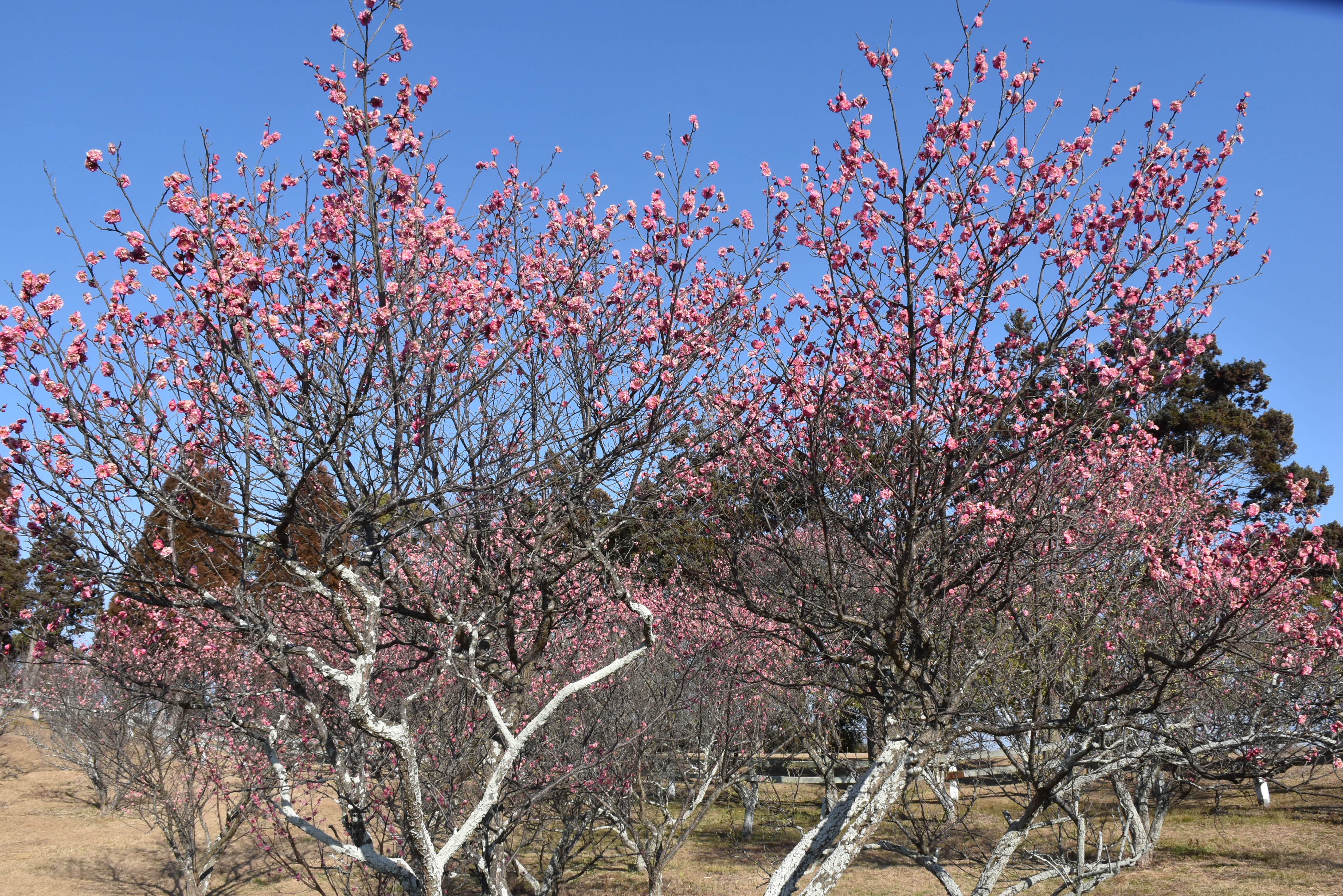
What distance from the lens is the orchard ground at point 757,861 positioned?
1447 cm

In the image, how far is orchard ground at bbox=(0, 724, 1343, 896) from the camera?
570 inches

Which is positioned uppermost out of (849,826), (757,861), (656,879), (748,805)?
(849,826)

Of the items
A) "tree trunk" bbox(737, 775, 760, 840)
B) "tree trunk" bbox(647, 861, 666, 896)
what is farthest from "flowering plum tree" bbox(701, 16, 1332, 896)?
"tree trunk" bbox(737, 775, 760, 840)

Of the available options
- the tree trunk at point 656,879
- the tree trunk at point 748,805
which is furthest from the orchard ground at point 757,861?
the tree trunk at point 656,879

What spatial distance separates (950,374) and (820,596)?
8.52 feet

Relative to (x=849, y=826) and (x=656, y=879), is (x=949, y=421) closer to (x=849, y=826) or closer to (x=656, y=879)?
(x=849, y=826)

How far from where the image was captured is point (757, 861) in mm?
16922

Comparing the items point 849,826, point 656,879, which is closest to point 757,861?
point 656,879

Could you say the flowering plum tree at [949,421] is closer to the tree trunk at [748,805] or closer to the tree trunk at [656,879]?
the tree trunk at [656,879]

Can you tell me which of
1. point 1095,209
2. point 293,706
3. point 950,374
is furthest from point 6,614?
point 1095,209

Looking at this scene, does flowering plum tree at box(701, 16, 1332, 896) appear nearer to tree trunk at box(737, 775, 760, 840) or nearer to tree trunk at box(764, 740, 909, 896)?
tree trunk at box(764, 740, 909, 896)

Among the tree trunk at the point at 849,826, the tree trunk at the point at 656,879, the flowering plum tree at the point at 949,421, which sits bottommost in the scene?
the tree trunk at the point at 656,879

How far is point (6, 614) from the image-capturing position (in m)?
5.94

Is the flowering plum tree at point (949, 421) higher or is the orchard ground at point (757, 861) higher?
the flowering plum tree at point (949, 421)
